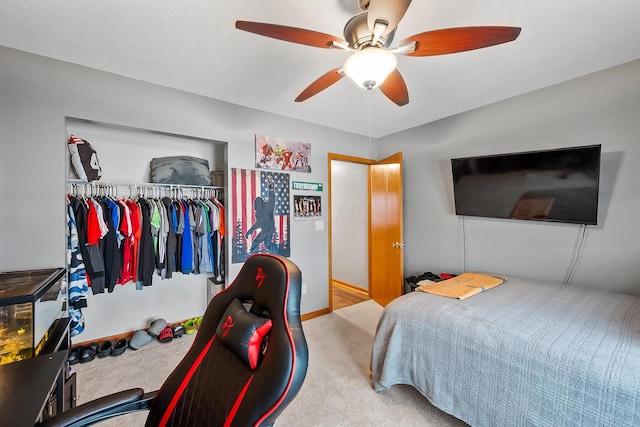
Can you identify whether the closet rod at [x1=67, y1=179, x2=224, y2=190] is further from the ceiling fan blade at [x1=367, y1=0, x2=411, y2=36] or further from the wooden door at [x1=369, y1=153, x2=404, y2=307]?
the ceiling fan blade at [x1=367, y1=0, x2=411, y2=36]

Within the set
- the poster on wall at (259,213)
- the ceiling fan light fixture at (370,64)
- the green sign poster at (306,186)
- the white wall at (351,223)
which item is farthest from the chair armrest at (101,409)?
the white wall at (351,223)

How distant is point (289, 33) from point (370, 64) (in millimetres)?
423

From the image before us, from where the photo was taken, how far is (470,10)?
1.49 m

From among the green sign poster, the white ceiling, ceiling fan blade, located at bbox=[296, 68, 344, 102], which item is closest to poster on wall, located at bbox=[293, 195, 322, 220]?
the green sign poster

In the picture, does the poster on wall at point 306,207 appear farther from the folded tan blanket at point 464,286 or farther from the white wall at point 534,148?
the folded tan blanket at point 464,286

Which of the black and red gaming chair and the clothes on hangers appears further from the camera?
the clothes on hangers

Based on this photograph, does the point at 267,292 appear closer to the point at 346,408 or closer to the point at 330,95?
the point at 346,408

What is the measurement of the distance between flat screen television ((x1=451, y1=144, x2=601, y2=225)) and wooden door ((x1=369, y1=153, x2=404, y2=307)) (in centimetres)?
74

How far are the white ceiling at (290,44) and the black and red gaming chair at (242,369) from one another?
150 cm

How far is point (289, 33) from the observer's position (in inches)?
49.9

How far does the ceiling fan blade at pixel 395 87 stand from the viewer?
1620 millimetres

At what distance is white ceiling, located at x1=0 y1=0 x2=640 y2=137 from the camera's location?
1.48 metres

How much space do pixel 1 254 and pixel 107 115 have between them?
126cm

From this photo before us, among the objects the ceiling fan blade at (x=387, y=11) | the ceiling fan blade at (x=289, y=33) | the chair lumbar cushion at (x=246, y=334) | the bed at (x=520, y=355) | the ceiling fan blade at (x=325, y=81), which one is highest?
the ceiling fan blade at (x=289, y=33)
